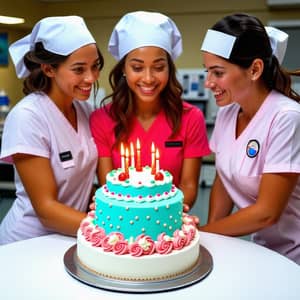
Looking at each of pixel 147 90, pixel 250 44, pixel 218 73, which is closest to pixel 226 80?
pixel 218 73

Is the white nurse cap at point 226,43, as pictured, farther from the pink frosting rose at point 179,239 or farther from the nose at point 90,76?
the pink frosting rose at point 179,239

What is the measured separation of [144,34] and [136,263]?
3.40ft

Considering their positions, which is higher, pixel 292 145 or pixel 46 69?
pixel 46 69

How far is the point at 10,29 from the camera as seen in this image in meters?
6.00

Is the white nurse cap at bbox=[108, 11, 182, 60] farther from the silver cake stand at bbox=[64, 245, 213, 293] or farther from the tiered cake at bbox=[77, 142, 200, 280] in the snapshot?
the silver cake stand at bbox=[64, 245, 213, 293]

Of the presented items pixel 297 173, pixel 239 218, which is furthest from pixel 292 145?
pixel 239 218

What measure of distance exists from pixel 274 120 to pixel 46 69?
0.98 metres

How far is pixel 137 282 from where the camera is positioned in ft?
4.36

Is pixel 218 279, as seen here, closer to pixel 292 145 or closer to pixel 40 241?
pixel 292 145

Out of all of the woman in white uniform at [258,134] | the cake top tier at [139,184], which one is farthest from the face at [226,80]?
the cake top tier at [139,184]

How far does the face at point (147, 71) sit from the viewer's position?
1884 mm

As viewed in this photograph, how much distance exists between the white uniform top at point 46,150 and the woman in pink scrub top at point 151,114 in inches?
4.7

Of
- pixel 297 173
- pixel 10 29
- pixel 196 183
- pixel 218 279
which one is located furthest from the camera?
pixel 10 29

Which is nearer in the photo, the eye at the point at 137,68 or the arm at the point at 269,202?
the arm at the point at 269,202
